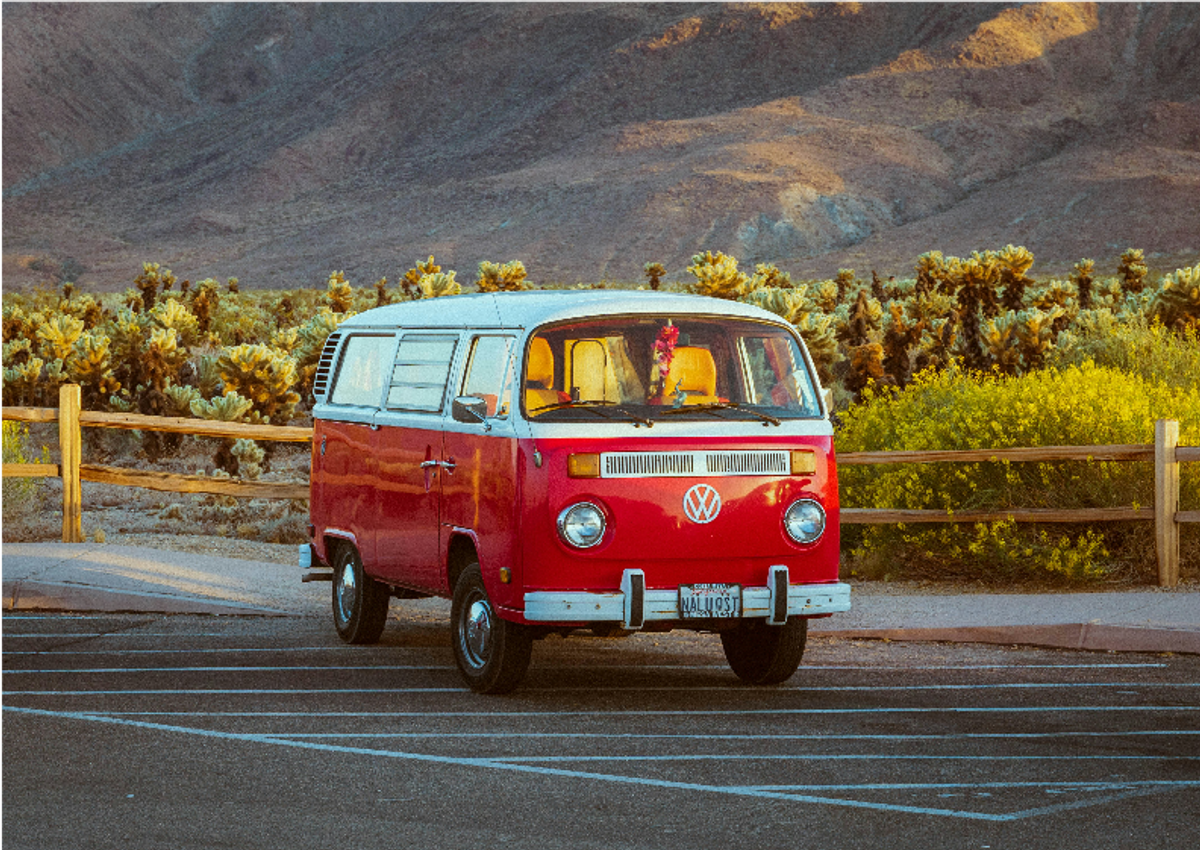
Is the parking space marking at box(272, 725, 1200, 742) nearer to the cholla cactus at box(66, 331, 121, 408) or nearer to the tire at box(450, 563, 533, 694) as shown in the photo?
the tire at box(450, 563, 533, 694)

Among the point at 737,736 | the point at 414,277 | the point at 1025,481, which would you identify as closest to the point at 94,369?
the point at 1025,481

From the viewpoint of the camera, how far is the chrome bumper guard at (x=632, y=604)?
1026cm

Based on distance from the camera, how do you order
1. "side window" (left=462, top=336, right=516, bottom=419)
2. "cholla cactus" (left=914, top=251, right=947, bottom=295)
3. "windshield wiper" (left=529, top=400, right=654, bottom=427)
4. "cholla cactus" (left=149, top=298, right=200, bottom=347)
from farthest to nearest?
"cholla cactus" (left=914, top=251, right=947, bottom=295)
"cholla cactus" (left=149, top=298, right=200, bottom=347)
"side window" (left=462, top=336, right=516, bottom=419)
"windshield wiper" (left=529, top=400, right=654, bottom=427)

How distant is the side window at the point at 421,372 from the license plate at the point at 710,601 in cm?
212

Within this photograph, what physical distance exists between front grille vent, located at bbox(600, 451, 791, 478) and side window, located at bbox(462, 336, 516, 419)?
28.3 inches

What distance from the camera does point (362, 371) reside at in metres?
13.0

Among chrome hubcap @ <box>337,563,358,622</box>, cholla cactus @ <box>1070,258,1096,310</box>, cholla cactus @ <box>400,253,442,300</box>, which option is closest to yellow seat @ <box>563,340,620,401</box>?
chrome hubcap @ <box>337,563,358,622</box>

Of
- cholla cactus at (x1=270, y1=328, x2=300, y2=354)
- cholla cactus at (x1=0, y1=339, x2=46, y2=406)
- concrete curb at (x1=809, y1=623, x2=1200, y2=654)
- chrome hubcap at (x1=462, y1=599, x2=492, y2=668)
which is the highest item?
cholla cactus at (x1=270, y1=328, x2=300, y2=354)

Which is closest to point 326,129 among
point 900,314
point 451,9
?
point 451,9

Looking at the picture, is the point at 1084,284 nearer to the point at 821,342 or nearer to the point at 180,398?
the point at 821,342

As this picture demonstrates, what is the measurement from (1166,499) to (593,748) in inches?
257

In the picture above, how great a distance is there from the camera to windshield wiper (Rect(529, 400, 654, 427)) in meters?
10.5

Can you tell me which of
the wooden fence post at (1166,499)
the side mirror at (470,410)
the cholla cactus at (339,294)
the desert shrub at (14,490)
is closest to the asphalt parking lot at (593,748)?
the side mirror at (470,410)

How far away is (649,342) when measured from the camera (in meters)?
11.0
